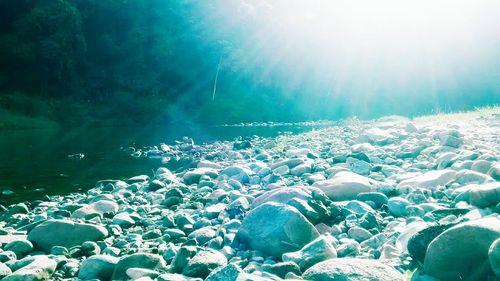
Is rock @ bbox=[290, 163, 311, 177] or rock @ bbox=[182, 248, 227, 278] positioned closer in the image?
rock @ bbox=[182, 248, 227, 278]

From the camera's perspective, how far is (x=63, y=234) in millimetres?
4961

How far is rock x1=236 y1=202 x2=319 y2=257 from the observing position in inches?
145

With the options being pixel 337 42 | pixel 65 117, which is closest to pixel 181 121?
pixel 65 117

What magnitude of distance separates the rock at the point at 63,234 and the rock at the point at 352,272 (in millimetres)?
3323

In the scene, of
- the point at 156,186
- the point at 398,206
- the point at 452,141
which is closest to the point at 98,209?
the point at 156,186

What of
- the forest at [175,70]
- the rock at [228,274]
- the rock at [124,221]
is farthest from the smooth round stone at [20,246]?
the forest at [175,70]

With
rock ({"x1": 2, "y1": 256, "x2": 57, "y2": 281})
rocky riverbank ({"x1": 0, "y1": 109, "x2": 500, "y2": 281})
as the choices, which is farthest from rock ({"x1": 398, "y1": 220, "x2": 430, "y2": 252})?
rock ({"x1": 2, "y1": 256, "x2": 57, "y2": 281})

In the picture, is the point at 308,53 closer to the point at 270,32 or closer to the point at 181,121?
the point at 270,32

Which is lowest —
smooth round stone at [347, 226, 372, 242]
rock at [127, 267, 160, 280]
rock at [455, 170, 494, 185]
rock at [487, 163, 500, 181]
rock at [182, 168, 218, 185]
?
rock at [127, 267, 160, 280]

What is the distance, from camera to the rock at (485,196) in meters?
3.72

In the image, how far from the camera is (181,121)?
49.4m

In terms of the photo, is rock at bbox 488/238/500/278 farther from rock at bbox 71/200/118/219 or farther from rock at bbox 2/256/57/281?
rock at bbox 71/200/118/219

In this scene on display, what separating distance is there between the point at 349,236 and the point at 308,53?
66.5m

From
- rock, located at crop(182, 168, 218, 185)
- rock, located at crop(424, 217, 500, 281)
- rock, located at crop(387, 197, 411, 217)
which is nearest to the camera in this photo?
rock, located at crop(424, 217, 500, 281)
